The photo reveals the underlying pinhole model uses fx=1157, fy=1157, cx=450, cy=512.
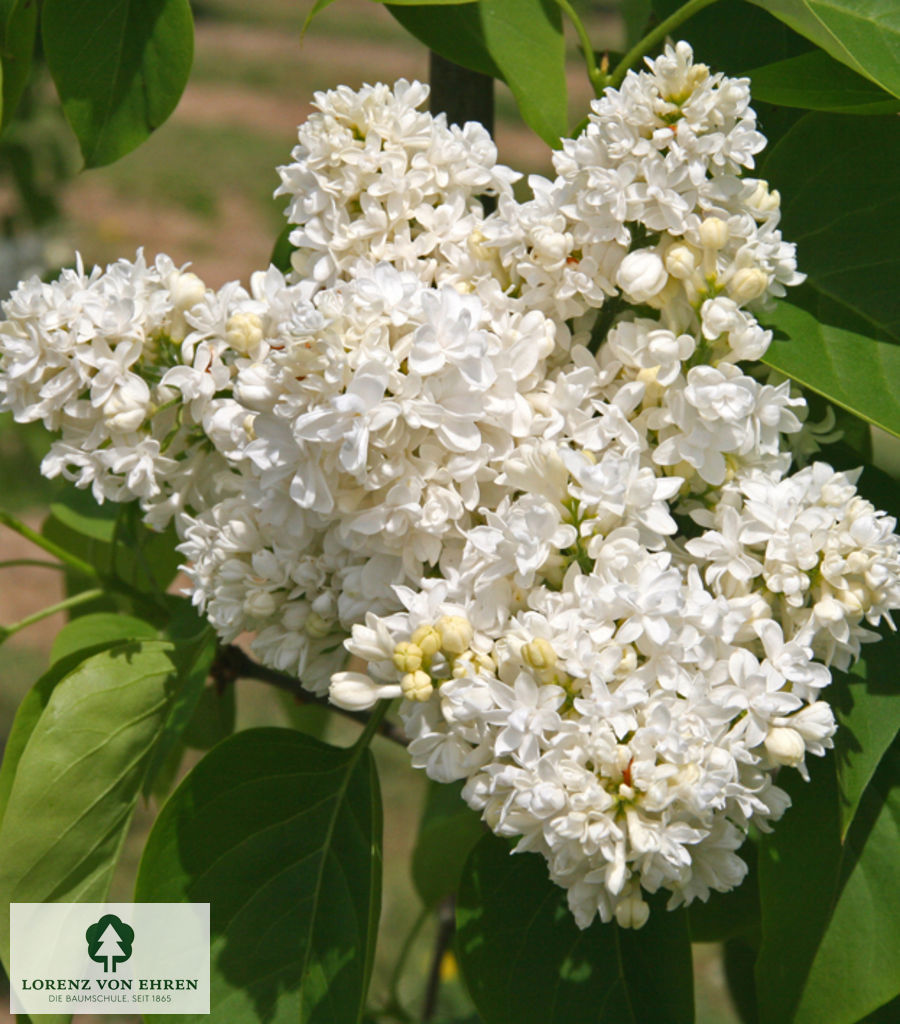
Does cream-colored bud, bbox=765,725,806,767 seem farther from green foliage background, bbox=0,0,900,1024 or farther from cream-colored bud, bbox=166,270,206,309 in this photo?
cream-colored bud, bbox=166,270,206,309


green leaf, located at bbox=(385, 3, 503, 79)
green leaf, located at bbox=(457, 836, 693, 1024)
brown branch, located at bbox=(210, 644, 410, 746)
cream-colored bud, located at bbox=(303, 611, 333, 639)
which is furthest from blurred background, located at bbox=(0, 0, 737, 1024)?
green leaf, located at bbox=(457, 836, 693, 1024)

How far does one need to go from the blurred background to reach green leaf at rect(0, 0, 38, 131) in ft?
0.61

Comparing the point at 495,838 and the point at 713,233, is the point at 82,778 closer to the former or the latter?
Answer: the point at 495,838

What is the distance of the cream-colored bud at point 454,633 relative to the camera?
0.78 metres

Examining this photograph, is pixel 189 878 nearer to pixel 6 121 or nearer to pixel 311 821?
pixel 311 821

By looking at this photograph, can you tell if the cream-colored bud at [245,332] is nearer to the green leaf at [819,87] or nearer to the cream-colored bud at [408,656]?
the cream-colored bud at [408,656]

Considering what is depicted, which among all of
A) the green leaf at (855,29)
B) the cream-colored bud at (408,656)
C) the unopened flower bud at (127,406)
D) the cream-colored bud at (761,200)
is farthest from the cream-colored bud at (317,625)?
the green leaf at (855,29)

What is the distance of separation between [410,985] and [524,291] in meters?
2.47

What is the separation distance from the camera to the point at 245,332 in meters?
0.88

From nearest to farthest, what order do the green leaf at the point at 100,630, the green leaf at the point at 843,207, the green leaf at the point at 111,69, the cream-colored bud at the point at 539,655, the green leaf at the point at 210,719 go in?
the cream-colored bud at the point at 539,655, the green leaf at the point at 843,207, the green leaf at the point at 111,69, the green leaf at the point at 100,630, the green leaf at the point at 210,719

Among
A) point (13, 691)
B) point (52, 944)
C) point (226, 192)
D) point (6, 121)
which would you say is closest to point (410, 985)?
point (13, 691)

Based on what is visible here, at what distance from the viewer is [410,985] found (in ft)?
9.61

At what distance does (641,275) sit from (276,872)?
62cm

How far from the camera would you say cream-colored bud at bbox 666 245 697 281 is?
818 mm
